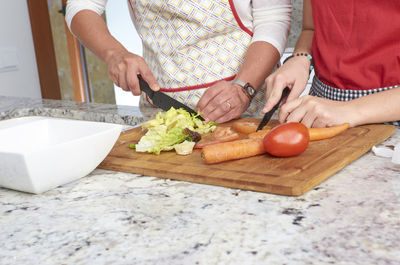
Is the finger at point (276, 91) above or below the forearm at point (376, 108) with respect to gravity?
above

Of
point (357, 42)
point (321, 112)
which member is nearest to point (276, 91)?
point (321, 112)

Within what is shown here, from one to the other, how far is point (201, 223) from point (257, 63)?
918mm

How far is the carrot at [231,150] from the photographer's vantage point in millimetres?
986

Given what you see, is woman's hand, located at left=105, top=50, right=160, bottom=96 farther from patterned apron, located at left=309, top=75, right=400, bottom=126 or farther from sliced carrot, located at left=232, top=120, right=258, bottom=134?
patterned apron, located at left=309, top=75, right=400, bottom=126

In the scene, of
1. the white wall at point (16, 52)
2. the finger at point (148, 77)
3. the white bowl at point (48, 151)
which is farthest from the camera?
the white wall at point (16, 52)

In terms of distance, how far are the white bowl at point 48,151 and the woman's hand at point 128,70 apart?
0.46 metres

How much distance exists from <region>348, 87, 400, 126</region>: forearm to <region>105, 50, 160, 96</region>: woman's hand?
62 cm

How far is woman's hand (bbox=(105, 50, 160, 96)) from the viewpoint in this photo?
1.51 meters

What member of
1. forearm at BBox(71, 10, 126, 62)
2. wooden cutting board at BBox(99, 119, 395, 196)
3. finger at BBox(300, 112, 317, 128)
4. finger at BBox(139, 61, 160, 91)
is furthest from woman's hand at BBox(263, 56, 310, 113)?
forearm at BBox(71, 10, 126, 62)

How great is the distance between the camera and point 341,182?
873mm

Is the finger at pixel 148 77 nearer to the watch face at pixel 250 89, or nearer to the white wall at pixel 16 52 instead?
the watch face at pixel 250 89

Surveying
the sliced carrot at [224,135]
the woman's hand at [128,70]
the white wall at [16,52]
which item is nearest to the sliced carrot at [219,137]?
the sliced carrot at [224,135]

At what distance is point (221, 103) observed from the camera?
142cm

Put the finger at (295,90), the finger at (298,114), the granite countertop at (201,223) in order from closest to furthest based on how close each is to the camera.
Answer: the granite countertop at (201,223) < the finger at (298,114) < the finger at (295,90)
